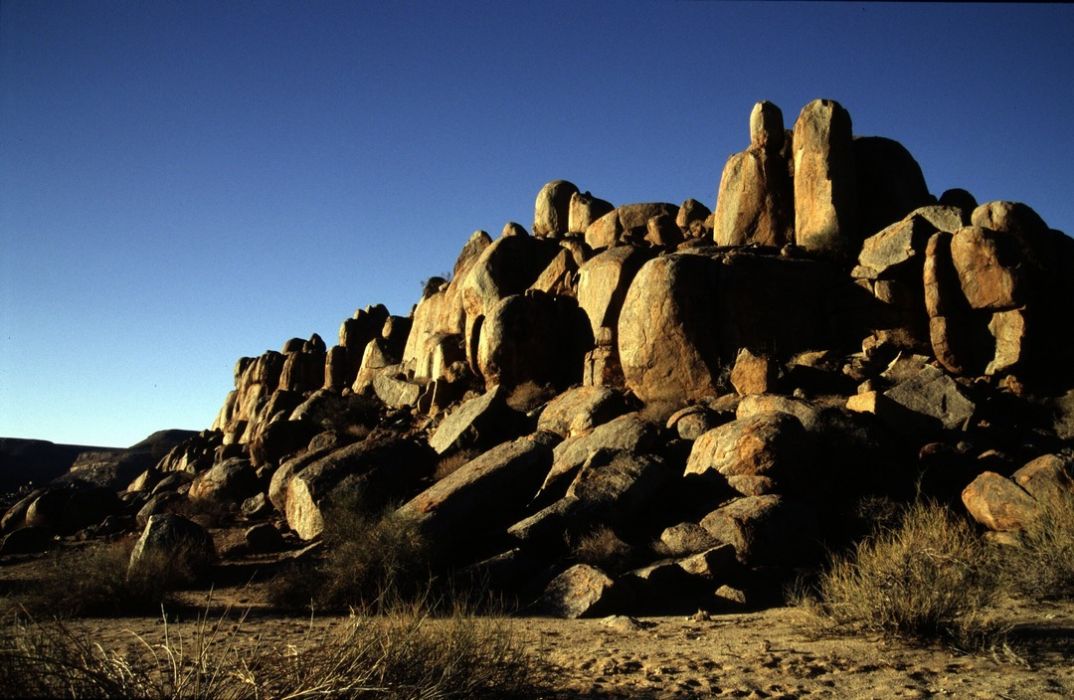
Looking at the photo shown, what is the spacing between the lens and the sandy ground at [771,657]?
24.6 ft

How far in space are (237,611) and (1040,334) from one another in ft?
65.1

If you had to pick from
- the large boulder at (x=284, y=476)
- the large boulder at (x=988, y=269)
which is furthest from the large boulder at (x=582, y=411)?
the large boulder at (x=988, y=269)

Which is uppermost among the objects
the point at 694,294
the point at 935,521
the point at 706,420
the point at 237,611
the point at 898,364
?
the point at 694,294

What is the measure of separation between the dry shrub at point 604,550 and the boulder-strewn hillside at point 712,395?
0.06 m

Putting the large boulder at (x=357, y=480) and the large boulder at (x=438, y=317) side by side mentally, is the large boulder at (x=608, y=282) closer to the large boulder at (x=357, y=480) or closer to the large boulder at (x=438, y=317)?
the large boulder at (x=438, y=317)

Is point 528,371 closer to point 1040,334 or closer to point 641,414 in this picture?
point 641,414

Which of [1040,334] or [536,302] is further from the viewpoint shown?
[536,302]

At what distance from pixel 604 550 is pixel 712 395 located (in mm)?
8911

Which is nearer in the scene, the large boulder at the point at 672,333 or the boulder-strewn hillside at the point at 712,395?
the boulder-strewn hillside at the point at 712,395

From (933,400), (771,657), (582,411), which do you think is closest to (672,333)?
(582,411)

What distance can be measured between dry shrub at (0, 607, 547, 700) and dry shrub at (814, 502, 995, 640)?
13.8ft

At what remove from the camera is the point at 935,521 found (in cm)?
1177

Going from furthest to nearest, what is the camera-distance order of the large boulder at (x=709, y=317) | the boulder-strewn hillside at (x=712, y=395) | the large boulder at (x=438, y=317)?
the large boulder at (x=438, y=317) < the large boulder at (x=709, y=317) < the boulder-strewn hillside at (x=712, y=395)

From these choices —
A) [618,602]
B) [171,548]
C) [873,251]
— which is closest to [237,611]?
[171,548]
